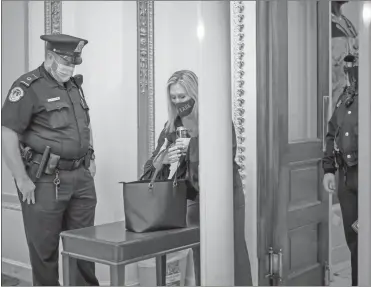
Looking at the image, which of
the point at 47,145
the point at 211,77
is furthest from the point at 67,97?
the point at 211,77

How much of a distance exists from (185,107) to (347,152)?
48 centimetres

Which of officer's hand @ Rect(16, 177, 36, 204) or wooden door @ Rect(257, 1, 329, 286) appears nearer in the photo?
officer's hand @ Rect(16, 177, 36, 204)

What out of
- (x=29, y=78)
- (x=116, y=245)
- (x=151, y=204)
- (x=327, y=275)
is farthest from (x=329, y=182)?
(x=29, y=78)

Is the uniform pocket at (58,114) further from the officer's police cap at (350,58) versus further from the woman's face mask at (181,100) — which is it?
the officer's police cap at (350,58)

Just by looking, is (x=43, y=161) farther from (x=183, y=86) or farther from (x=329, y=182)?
(x=329, y=182)

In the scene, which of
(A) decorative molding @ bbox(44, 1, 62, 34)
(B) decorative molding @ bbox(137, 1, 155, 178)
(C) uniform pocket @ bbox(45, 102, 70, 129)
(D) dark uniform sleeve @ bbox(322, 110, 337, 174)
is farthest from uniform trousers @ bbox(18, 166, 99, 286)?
(D) dark uniform sleeve @ bbox(322, 110, 337, 174)

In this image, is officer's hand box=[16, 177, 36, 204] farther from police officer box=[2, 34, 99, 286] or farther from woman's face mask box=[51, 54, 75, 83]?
woman's face mask box=[51, 54, 75, 83]

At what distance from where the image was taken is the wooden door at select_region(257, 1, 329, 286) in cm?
159

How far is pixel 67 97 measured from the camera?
4.50ft

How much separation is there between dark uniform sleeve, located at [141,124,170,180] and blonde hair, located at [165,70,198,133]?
0.12 feet

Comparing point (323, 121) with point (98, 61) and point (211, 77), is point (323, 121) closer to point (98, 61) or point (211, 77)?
point (211, 77)

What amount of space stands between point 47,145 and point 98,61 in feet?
1.02

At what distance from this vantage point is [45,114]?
133 centimetres

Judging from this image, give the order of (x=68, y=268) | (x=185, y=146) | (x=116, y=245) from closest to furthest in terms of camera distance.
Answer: (x=116, y=245), (x=68, y=268), (x=185, y=146)
